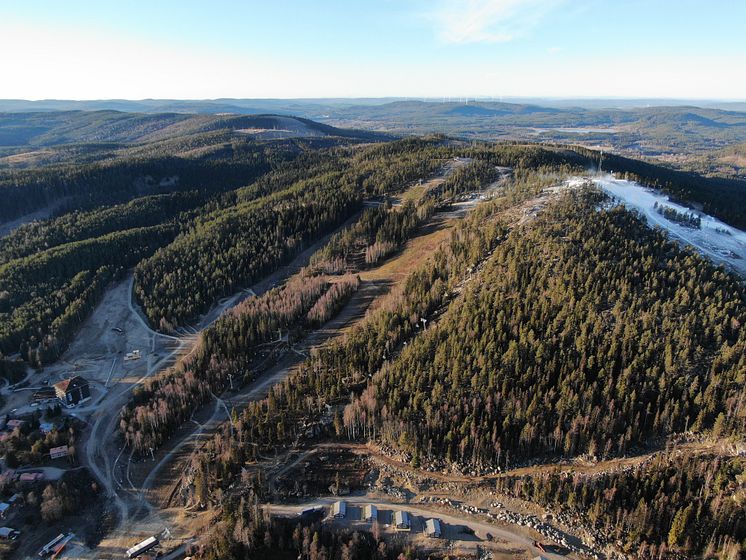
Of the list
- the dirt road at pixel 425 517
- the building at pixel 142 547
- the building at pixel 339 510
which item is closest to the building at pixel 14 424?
the building at pixel 142 547

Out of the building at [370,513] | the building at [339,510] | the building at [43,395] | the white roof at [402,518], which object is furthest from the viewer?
the building at [43,395]

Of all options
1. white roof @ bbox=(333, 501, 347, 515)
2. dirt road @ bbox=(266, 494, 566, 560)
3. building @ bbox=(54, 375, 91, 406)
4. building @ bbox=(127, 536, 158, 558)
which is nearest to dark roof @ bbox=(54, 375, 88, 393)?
building @ bbox=(54, 375, 91, 406)

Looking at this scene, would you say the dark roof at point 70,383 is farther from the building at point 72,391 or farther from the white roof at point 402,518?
the white roof at point 402,518

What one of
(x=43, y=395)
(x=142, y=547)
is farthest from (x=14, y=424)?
(x=142, y=547)

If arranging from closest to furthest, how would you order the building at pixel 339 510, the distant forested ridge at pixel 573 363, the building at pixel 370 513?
the building at pixel 370 513
the building at pixel 339 510
the distant forested ridge at pixel 573 363

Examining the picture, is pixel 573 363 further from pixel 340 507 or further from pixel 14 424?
pixel 14 424

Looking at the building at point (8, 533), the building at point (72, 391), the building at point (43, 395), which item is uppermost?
the building at point (72, 391)
